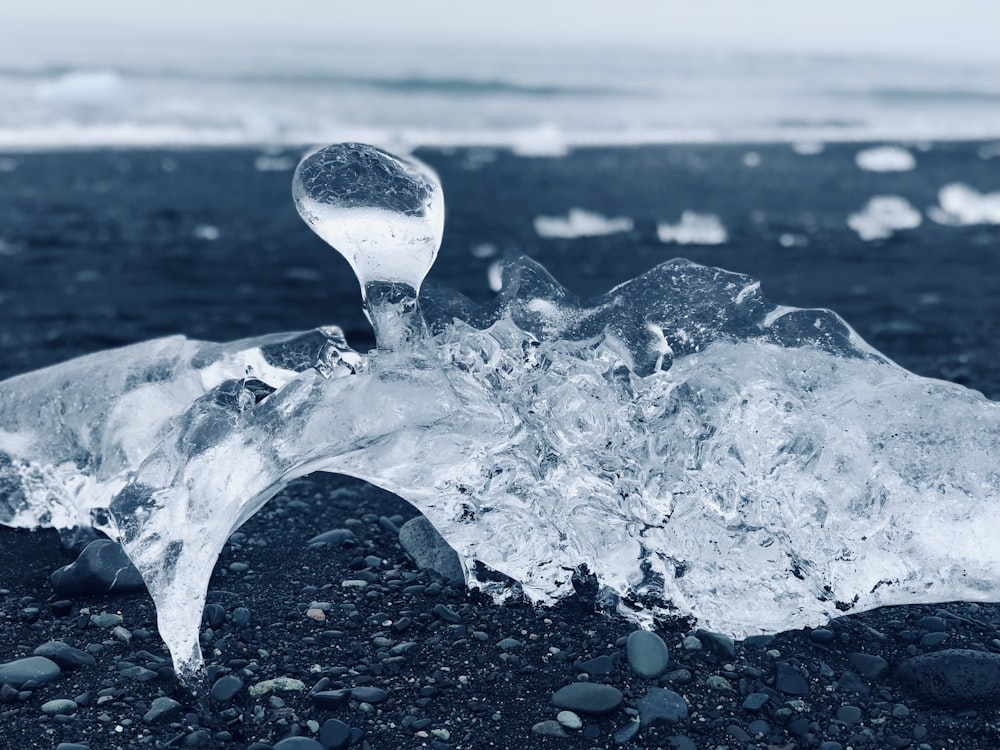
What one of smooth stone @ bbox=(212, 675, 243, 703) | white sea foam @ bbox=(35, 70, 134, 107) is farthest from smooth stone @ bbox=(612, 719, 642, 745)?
white sea foam @ bbox=(35, 70, 134, 107)

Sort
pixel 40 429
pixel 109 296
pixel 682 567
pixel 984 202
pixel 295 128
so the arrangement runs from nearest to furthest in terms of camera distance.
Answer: pixel 682 567 < pixel 40 429 < pixel 109 296 < pixel 984 202 < pixel 295 128

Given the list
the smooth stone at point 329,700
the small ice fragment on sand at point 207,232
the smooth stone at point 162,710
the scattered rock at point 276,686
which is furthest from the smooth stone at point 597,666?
the small ice fragment on sand at point 207,232

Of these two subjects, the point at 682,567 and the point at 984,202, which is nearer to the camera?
the point at 682,567

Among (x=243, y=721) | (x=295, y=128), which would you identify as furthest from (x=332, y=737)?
(x=295, y=128)

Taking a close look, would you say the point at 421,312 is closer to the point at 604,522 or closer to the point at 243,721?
the point at 604,522

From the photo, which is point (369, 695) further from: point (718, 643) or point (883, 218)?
point (883, 218)

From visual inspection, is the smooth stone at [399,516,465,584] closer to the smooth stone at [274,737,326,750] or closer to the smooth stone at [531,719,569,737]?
the smooth stone at [531,719,569,737]
